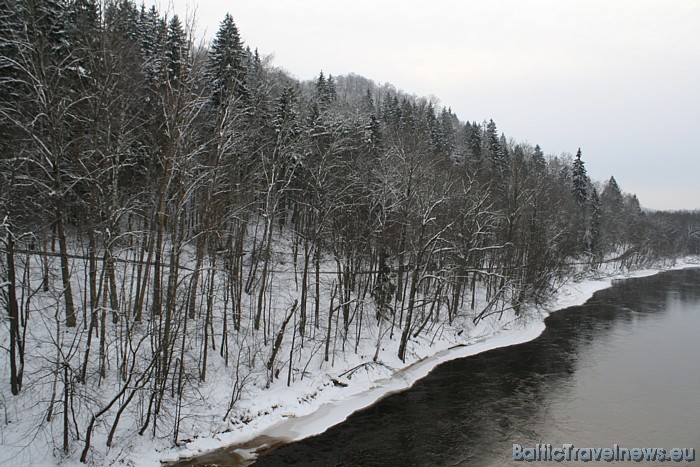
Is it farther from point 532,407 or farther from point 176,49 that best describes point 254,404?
point 176,49

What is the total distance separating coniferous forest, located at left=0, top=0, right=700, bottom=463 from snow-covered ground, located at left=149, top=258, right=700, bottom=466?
72 centimetres

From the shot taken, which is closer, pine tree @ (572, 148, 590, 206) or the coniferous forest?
the coniferous forest

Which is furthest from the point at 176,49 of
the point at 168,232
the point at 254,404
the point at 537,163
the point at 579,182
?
the point at 579,182

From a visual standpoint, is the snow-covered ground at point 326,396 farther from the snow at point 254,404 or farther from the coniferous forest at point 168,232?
the coniferous forest at point 168,232

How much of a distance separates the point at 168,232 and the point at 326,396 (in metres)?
12.3

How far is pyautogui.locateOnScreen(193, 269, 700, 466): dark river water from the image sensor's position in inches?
604

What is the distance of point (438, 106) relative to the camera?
13425 centimetres

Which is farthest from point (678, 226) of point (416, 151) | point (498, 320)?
point (416, 151)

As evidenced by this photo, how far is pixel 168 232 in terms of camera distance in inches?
906

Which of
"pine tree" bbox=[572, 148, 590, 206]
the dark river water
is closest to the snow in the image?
the dark river water

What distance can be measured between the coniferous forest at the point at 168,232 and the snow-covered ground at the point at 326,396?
0.72m

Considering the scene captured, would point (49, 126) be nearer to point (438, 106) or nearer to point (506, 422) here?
point (506, 422)

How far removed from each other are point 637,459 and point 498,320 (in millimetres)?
19425

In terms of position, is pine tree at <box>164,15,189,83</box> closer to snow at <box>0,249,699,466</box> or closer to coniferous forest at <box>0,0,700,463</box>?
coniferous forest at <box>0,0,700,463</box>
